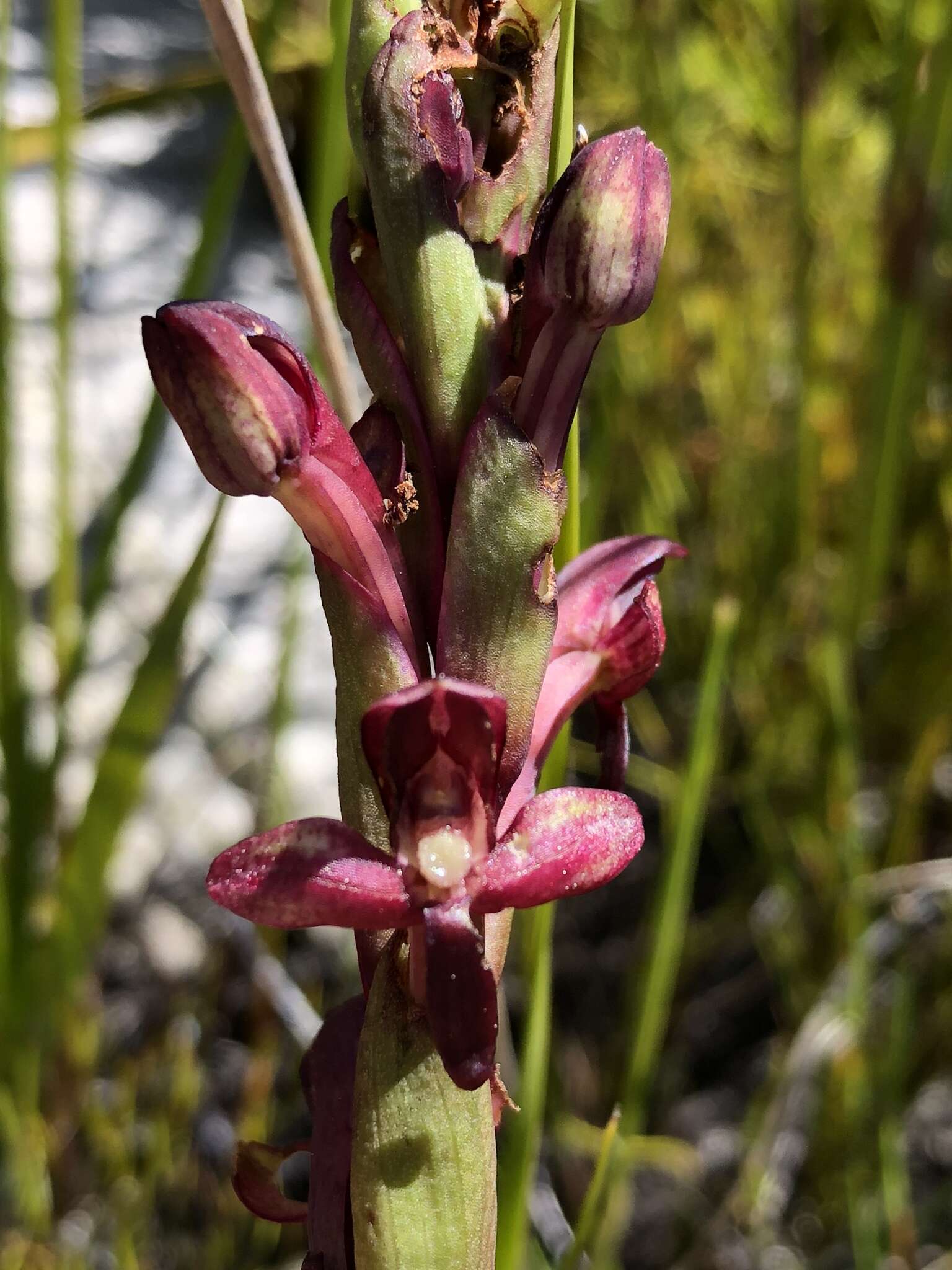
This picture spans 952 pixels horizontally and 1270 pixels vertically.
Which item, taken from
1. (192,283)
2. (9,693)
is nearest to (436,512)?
(192,283)

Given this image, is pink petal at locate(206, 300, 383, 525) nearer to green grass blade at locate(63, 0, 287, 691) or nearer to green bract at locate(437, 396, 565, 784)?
green bract at locate(437, 396, 565, 784)

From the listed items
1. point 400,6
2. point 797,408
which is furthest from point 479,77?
point 797,408

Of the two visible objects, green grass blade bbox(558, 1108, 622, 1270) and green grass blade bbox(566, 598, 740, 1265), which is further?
green grass blade bbox(566, 598, 740, 1265)

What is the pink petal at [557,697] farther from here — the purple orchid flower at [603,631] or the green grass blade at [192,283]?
the green grass blade at [192,283]

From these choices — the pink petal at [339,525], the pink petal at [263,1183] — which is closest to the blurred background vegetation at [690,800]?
the pink petal at [263,1183]

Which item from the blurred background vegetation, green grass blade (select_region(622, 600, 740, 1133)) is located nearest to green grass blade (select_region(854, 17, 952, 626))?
the blurred background vegetation
